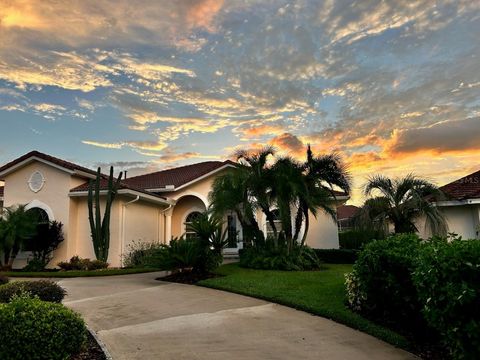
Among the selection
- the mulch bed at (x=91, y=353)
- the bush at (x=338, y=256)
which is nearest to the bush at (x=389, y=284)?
the mulch bed at (x=91, y=353)

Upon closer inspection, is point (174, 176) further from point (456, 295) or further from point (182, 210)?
point (456, 295)

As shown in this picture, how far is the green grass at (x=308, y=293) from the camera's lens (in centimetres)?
650

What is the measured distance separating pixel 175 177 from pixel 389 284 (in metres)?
18.9

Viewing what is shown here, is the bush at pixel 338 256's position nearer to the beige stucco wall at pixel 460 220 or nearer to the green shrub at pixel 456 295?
the beige stucco wall at pixel 460 220

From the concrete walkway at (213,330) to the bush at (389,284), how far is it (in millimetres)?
664

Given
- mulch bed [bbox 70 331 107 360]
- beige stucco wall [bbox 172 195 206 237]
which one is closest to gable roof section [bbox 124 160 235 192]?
beige stucco wall [bbox 172 195 206 237]

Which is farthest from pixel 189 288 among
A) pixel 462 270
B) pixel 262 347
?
pixel 462 270

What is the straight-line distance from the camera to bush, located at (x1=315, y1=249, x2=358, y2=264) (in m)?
18.5

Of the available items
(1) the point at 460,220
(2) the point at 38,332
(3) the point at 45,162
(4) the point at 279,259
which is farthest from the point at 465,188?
(3) the point at 45,162

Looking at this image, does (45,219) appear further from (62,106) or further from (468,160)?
(468,160)

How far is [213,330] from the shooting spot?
6.50 m

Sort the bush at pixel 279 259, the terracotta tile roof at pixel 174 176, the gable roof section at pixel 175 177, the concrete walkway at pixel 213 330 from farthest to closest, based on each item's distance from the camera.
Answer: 1. the terracotta tile roof at pixel 174 176
2. the gable roof section at pixel 175 177
3. the bush at pixel 279 259
4. the concrete walkway at pixel 213 330

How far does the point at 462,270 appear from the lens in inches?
163

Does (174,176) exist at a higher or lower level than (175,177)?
higher
